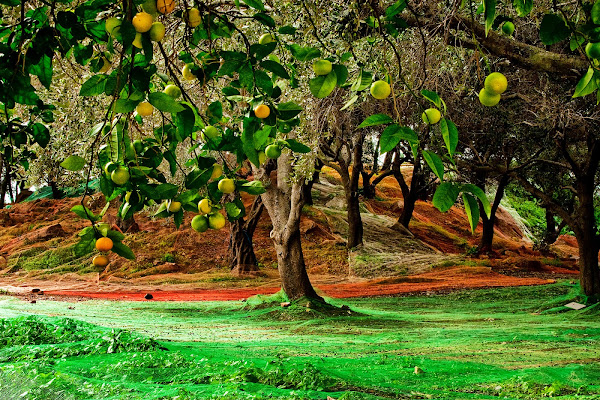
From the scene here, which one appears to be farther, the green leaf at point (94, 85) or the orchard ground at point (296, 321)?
the orchard ground at point (296, 321)

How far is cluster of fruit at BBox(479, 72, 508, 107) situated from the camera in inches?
44.8

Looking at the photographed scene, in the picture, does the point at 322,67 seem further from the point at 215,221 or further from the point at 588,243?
the point at 588,243

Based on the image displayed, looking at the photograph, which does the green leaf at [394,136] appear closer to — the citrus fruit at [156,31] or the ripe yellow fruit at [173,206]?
the citrus fruit at [156,31]

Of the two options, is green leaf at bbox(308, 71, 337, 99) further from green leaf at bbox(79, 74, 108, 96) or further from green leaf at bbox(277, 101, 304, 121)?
green leaf at bbox(79, 74, 108, 96)

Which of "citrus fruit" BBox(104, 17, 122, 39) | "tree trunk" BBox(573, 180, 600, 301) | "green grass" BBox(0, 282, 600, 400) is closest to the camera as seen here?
"citrus fruit" BBox(104, 17, 122, 39)

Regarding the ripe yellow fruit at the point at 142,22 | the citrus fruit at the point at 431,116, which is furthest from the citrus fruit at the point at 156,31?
the citrus fruit at the point at 431,116

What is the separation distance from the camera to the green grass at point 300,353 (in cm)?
294

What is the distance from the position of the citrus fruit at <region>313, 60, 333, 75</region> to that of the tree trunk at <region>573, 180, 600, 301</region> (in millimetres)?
8369

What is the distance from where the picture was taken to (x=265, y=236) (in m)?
16.9

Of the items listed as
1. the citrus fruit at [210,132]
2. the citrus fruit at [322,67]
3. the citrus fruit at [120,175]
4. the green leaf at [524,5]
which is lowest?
the citrus fruit at [120,175]

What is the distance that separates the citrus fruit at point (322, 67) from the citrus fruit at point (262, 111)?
203 mm

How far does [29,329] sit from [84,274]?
973 centimetres

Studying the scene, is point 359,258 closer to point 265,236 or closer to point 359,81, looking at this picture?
point 265,236

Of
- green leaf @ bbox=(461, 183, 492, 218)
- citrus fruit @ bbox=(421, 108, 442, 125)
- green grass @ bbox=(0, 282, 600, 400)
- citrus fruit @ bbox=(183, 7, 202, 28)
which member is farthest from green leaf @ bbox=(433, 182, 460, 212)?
green grass @ bbox=(0, 282, 600, 400)
